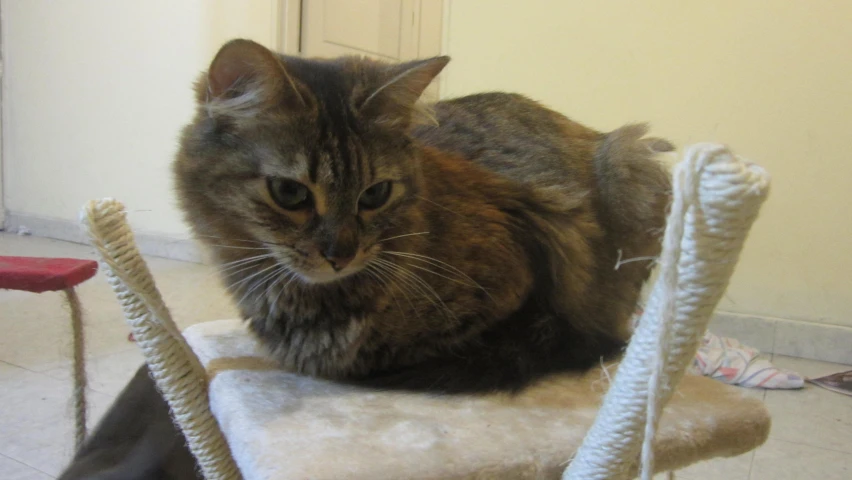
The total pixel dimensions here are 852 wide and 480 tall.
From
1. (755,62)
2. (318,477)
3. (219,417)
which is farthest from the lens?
(755,62)

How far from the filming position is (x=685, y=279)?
1.51 ft

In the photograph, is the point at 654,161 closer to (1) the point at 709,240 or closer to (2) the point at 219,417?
(1) the point at 709,240

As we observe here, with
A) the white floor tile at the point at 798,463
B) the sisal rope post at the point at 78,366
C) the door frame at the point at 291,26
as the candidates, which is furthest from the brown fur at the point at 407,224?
the door frame at the point at 291,26

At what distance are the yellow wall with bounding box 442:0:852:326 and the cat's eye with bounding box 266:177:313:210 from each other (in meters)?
2.11

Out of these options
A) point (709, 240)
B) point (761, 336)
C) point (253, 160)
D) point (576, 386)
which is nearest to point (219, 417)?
point (253, 160)

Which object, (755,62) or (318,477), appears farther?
(755,62)

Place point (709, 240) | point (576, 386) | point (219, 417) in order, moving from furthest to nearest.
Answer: point (576, 386)
point (219, 417)
point (709, 240)

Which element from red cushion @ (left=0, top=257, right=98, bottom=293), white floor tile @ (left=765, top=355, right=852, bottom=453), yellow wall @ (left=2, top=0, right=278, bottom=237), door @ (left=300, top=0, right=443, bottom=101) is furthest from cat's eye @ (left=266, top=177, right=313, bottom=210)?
yellow wall @ (left=2, top=0, right=278, bottom=237)

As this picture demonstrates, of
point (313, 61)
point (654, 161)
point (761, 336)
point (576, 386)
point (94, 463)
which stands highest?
point (313, 61)

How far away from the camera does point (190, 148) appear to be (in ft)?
2.79

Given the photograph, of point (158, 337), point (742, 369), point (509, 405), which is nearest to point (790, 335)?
point (742, 369)

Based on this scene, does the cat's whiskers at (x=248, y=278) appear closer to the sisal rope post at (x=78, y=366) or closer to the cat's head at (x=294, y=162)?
the cat's head at (x=294, y=162)

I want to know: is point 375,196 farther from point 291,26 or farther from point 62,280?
point 291,26

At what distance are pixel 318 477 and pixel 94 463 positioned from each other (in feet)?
2.04
